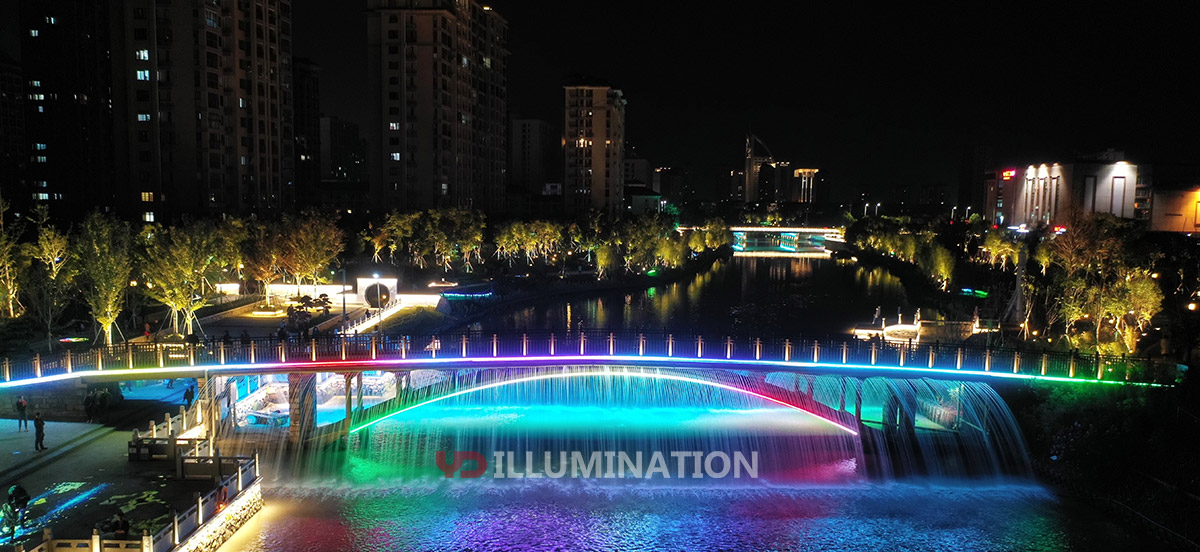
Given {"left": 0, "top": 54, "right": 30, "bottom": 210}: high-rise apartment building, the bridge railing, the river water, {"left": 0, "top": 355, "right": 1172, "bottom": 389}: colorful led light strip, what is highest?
{"left": 0, "top": 54, "right": 30, "bottom": 210}: high-rise apartment building

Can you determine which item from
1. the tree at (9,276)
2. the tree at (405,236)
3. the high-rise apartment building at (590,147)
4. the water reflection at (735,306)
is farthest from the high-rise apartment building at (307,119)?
the tree at (9,276)

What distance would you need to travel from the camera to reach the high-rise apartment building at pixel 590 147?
98250 millimetres

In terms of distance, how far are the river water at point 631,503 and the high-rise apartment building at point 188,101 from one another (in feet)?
128

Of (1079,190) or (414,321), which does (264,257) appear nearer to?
(414,321)

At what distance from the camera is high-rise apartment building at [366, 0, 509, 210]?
213ft

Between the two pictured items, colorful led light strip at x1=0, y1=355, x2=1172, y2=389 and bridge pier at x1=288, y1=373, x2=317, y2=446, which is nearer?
colorful led light strip at x1=0, y1=355, x2=1172, y2=389

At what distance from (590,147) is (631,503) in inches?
3296

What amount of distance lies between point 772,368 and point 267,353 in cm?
1164

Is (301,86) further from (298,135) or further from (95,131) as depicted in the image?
(95,131)

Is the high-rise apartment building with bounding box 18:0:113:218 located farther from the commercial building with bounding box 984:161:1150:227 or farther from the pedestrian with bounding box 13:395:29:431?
the commercial building with bounding box 984:161:1150:227

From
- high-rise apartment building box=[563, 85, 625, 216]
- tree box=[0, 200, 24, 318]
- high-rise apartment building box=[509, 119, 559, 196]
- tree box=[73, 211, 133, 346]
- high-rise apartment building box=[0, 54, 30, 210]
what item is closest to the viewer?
tree box=[73, 211, 133, 346]

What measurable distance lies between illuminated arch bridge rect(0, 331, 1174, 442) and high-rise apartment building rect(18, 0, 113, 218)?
192 feet

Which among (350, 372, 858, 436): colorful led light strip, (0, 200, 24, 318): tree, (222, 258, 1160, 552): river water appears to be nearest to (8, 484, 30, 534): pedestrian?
(222, 258, 1160, 552): river water

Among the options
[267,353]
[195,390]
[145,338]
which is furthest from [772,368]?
[145,338]
